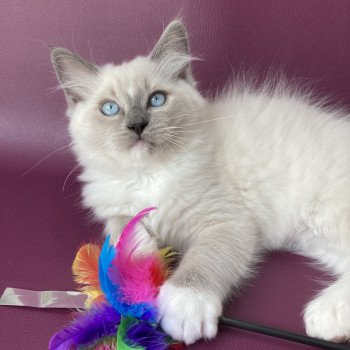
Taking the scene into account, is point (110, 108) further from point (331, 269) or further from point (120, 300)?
point (331, 269)

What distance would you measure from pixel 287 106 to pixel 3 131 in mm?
1498

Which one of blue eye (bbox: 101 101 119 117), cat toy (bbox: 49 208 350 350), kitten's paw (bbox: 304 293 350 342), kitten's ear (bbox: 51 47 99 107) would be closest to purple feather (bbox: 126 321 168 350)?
cat toy (bbox: 49 208 350 350)

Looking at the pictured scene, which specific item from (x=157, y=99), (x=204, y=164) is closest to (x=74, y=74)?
A: (x=157, y=99)

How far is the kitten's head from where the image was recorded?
1.59m

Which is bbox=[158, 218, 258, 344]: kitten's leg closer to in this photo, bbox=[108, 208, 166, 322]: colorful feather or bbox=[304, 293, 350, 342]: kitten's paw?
bbox=[108, 208, 166, 322]: colorful feather

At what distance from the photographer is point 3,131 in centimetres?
255

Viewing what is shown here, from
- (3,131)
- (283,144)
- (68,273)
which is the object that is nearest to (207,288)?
(68,273)

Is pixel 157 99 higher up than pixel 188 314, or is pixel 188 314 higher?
pixel 157 99

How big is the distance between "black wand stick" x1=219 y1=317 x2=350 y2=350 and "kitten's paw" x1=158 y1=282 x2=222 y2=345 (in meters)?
0.05

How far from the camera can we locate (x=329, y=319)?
1238mm

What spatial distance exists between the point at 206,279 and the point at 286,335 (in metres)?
0.27

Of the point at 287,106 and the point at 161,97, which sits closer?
the point at 161,97

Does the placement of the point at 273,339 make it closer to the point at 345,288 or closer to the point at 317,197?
the point at 345,288

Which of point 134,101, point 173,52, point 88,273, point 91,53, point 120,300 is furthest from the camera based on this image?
point 91,53
